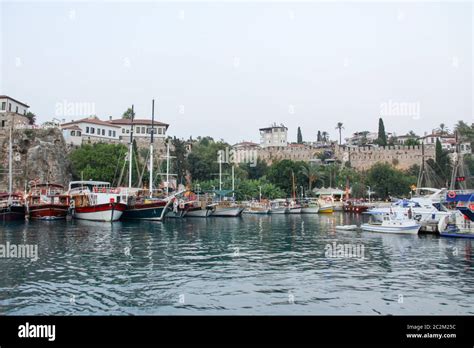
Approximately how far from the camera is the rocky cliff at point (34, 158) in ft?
214

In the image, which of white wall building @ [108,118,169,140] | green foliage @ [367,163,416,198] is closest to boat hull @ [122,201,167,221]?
white wall building @ [108,118,169,140]

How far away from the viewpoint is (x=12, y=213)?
151 feet

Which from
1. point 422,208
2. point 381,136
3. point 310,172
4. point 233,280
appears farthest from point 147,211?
point 381,136

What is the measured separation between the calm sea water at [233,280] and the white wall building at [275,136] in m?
103

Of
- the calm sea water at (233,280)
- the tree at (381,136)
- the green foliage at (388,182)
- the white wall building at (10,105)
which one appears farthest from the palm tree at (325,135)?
the calm sea water at (233,280)

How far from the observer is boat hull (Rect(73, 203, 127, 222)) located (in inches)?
1780

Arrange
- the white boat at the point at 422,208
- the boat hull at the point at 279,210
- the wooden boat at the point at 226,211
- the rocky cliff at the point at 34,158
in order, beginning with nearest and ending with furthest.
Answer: the white boat at the point at 422,208, the wooden boat at the point at 226,211, the rocky cliff at the point at 34,158, the boat hull at the point at 279,210

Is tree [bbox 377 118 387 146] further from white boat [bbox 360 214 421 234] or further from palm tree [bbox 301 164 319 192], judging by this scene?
white boat [bbox 360 214 421 234]

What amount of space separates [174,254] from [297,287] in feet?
31.1

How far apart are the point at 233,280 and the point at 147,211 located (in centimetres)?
3374

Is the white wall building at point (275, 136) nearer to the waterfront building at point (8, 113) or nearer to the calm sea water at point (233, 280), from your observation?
the waterfront building at point (8, 113)

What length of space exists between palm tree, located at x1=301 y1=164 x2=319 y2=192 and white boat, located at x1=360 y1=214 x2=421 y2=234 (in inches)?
2105

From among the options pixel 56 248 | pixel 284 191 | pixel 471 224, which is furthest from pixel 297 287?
pixel 284 191
